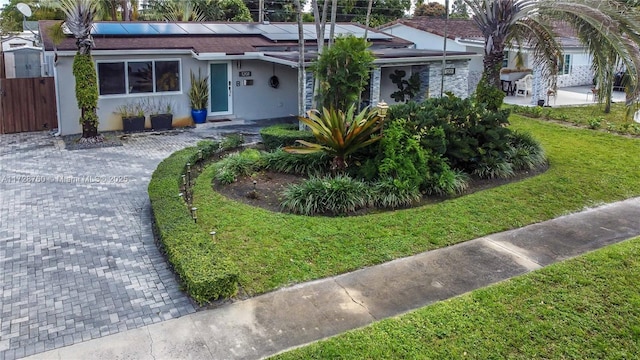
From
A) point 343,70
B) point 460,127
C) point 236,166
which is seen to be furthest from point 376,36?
point 236,166

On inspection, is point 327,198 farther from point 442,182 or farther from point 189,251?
point 189,251

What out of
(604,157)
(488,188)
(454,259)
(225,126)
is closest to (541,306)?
(454,259)

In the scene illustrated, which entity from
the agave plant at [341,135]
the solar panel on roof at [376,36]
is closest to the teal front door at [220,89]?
the solar panel on roof at [376,36]

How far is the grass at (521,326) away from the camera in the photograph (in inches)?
203

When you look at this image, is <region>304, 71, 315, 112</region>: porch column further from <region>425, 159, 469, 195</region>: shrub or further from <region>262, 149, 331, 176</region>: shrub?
<region>425, 159, 469, 195</region>: shrub

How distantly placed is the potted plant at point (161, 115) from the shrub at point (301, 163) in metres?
6.04

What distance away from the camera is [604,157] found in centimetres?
1250

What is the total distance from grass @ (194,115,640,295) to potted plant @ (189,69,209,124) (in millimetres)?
5863

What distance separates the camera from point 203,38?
17.5m

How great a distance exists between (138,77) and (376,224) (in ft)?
33.3

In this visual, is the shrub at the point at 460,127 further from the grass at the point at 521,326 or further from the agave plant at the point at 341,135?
the grass at the point at 521,326

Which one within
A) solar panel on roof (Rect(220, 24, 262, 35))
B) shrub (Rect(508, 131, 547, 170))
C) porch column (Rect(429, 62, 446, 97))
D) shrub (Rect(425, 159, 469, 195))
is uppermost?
solar panel on roof (Rect(220, 24, 262, 35))

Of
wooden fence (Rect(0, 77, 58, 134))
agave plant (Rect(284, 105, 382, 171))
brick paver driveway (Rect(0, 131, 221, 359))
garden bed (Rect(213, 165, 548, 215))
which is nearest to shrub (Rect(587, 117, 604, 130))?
garden bed (Rect(213, 165, 548, 215))

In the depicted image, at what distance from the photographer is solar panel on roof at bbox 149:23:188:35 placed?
17.2 m
